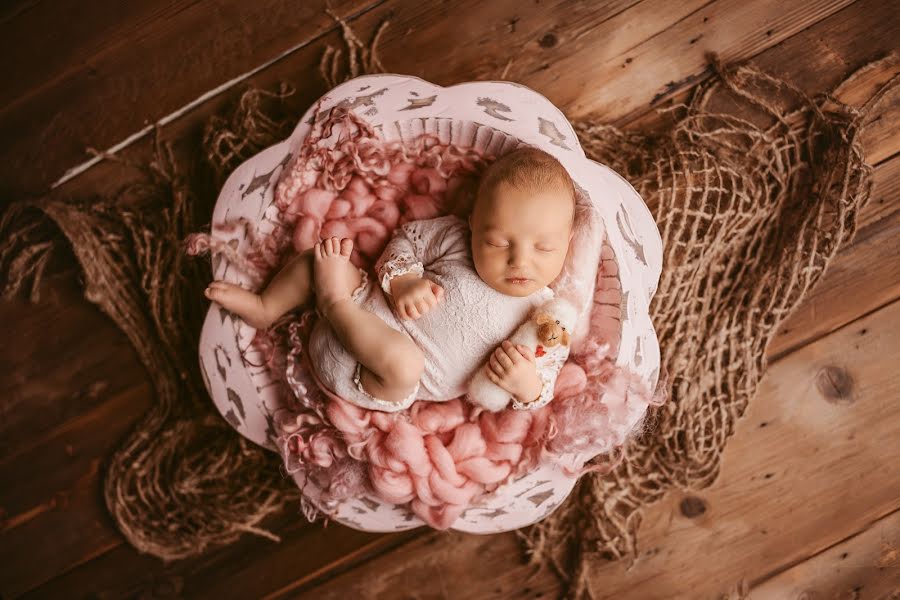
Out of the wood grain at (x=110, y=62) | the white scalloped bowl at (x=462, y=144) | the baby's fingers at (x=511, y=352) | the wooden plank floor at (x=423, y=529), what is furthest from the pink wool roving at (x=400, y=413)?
the wood grain at (x=110, y=62)

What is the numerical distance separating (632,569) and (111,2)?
1727 millimetres

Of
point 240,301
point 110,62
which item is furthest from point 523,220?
point 110,62

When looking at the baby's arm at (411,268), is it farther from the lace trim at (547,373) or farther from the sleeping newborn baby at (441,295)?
the lace trim at (547,373)

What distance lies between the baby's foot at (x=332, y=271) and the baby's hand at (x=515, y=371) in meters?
0.28

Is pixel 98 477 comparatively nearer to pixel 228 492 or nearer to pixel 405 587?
pixel 228 492

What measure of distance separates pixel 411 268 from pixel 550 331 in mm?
267

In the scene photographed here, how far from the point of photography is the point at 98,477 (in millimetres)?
1461

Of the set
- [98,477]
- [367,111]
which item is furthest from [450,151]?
[98,477]

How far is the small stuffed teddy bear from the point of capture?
42.1 inches

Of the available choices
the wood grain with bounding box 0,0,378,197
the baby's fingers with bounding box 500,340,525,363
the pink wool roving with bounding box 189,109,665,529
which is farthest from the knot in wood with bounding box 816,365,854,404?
the wood grain with bounding box 0,0,378,197

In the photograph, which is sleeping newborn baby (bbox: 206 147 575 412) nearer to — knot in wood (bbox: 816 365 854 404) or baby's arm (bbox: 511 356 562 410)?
baby's arm (bbox: 511 356 562 410)

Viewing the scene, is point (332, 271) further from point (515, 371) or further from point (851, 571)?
point (851, 571)

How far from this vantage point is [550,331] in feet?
3.47

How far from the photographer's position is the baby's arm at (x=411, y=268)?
1093 millimetres
